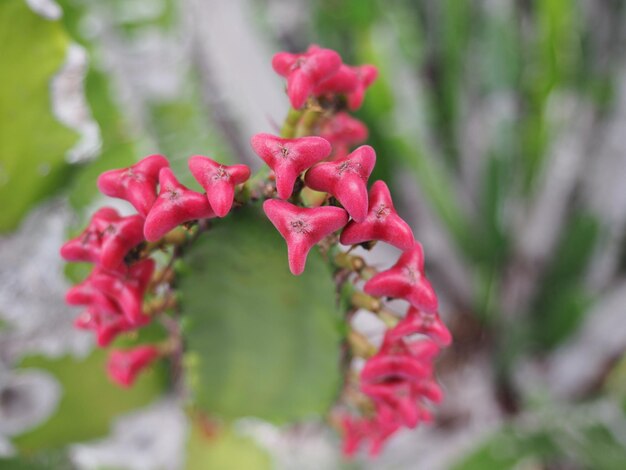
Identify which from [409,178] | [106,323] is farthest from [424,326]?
[409,178]

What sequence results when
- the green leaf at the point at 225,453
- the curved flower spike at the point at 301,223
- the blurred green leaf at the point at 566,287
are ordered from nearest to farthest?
the curved flower spike at the point at 301,223
the green leaf at the point at 225,453
the blurred green leaf at the point at 566,287

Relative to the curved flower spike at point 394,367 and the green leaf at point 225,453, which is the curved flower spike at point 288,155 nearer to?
the curved flower spike at point 394,367

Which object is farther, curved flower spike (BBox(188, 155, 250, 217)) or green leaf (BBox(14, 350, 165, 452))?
green leaf (BBox(14, 350, 165, 452))

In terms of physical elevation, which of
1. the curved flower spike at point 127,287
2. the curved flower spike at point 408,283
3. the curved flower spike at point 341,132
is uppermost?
the curved flower spike at point 341,132

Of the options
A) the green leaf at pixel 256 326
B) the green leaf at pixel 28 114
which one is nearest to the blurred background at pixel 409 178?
the green leaf at pixel 28 114

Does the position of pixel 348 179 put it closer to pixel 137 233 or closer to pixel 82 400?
pixel 137 233

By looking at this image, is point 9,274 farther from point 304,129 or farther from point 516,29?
point 516,29

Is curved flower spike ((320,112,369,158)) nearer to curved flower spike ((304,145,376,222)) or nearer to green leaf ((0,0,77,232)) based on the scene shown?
curved flower spike ((304,145,376,222))

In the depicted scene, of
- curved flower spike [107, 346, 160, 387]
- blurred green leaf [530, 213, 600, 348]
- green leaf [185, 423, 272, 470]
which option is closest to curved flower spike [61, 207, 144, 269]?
curved flower spike [107, 346, 160, 387]
